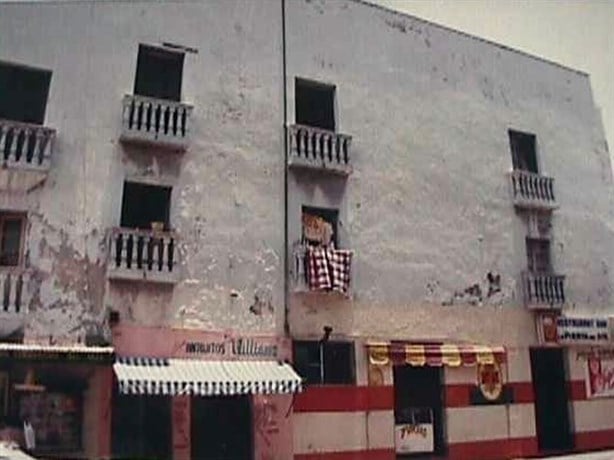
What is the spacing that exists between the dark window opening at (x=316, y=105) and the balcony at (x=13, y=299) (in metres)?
4.88

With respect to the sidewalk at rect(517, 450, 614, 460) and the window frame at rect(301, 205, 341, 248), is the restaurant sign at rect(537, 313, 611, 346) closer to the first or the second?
the sidewalk at rect(517, 450, 614, 460)

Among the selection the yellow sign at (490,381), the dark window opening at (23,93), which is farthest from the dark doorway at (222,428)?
the dark window opening at (23,93)

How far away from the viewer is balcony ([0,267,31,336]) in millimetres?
8125

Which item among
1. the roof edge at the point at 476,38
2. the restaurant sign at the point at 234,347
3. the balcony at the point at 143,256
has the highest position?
the roof edge at the point at 476,38

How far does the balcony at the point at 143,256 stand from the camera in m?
8.83

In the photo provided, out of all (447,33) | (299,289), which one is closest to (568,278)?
(447,33)

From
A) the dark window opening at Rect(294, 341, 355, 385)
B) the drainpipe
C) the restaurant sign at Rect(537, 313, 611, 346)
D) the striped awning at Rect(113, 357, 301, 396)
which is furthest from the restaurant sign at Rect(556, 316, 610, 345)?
the striped awning at Rect(113, 357, 301, 396)

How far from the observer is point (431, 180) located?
11.9 m

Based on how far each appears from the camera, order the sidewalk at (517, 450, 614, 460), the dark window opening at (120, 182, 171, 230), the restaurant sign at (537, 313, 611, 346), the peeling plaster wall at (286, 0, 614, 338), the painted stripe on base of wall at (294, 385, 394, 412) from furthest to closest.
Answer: the restaurant sign at (537, 313, 611, 346) < the sidewalk at (517, 450, 614, 460) < the peeling plaster wall at (286, 0, 614, 338) < the painted stripe on base of wall at (294, 385, 394, 412) < the dark window opening at (120, 182, 171, 230)

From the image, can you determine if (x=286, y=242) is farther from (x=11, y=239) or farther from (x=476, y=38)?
(x=476, y=38)

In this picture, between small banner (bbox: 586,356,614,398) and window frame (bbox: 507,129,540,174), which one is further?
window frame (bbox: 507,129,540,174)

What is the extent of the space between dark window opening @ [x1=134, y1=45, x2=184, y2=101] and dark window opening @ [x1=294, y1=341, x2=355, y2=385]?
4.10m

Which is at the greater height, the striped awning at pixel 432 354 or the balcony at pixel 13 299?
Result: the balcony at pixel 13 299

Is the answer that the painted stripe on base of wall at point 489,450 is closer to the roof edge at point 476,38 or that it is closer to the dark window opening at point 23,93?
the dark window opening at point 23,93
